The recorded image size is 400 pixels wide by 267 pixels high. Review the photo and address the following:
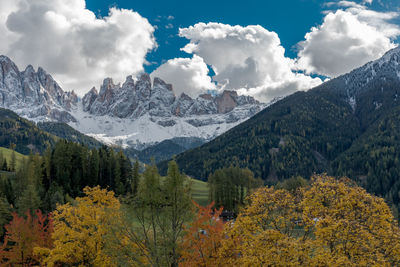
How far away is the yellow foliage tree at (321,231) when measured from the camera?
21.9 m

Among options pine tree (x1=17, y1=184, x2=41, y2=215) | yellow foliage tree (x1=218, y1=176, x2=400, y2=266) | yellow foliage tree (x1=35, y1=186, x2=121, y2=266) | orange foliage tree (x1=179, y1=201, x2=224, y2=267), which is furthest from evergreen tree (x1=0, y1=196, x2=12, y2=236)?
yellow foliage tree (x1=218, y1=176, x2=400, y2=266)

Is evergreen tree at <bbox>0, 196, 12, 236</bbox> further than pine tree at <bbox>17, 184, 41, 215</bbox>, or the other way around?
pine tree at <bbox>17, 184, 41, 215</bbox>

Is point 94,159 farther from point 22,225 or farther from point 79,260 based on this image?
point 79,260

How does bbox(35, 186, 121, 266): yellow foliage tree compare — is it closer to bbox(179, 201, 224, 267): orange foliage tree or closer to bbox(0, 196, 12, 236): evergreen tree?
bbox(179, 201, 224, 267): orange foliage tree

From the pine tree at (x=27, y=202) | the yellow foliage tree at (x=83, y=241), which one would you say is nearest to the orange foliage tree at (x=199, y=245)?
the yellow foliage tree at (x=83, y=241)

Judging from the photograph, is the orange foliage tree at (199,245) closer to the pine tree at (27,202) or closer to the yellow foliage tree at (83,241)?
the yellow foliage tree at (83,241)

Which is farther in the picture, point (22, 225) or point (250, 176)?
point (250, 176)

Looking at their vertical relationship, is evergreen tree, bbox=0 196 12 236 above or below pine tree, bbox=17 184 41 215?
below

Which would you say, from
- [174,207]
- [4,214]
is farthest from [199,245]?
[4,214]

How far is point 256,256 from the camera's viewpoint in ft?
75.6

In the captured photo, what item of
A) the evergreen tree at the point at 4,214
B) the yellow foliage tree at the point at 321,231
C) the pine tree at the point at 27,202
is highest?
the yellow foliage tree at the point at 321,231

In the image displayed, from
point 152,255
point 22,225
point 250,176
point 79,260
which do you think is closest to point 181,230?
point 152,255

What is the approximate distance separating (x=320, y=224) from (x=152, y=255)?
15.8 meters

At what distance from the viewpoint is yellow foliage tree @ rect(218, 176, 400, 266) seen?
21859mm
